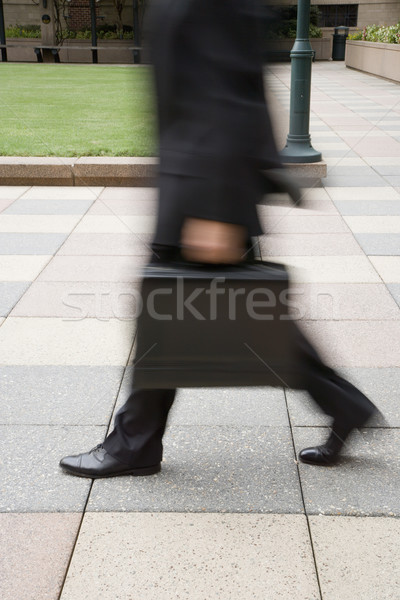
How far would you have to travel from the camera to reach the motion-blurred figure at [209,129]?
6.25ft

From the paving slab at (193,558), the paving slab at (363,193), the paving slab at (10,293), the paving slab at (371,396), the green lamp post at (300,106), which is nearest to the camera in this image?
the paving slab at (193,558)

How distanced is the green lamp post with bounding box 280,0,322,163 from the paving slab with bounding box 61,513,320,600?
583 centimetres

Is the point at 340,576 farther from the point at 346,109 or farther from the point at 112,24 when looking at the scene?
the point at 112,24

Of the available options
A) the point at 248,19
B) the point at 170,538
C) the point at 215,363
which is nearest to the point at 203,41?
the point at 248,19

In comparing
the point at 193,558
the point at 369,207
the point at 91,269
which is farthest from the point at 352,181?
the point at 193,558

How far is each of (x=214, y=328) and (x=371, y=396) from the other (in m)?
1.32

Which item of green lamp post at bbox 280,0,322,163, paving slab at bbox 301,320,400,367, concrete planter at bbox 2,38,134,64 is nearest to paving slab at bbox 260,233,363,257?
paving slab at bbox 301,320,400,367

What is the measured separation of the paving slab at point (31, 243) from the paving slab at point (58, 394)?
2.14 metres

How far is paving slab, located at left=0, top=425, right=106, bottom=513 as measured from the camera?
8.07ft

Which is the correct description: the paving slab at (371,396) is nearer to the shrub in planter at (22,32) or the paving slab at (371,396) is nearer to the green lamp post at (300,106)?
the green lamp post at (300,106)

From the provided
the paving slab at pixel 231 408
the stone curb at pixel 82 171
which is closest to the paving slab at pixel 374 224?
the stone curb at pixel 82 171

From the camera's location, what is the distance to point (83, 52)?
31750mm

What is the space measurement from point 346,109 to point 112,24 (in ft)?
77.6

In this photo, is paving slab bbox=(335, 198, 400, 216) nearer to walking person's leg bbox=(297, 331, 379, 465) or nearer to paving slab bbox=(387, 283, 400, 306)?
paving slab bbox=(387, 283, 400, 306)
